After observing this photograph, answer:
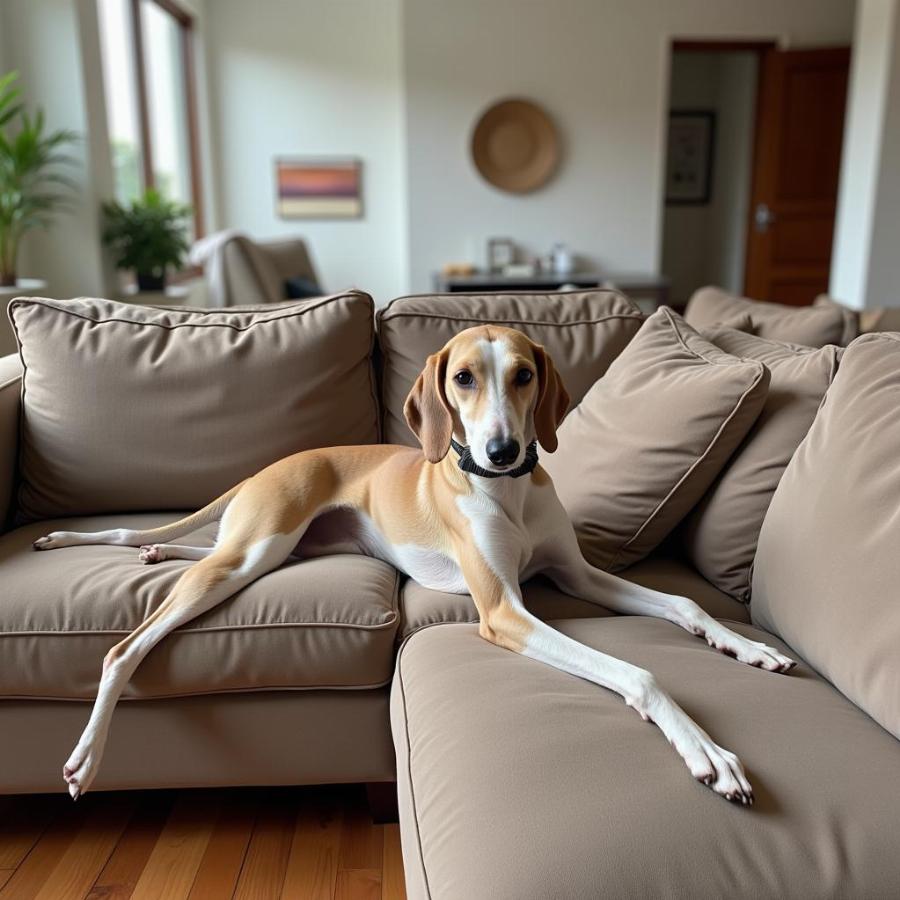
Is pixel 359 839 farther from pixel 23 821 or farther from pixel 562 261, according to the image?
pixel 562 261

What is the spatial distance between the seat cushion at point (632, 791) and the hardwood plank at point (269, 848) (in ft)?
1.53

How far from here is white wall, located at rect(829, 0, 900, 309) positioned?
4703mm

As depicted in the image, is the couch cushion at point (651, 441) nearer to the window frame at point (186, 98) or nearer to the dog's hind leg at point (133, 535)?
the dog's hind leg at point (133, 535)

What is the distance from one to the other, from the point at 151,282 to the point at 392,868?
11.5 ft

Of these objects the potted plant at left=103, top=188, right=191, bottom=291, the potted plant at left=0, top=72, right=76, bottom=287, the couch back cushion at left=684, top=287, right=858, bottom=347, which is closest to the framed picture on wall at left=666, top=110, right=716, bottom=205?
the potted plant at left=103, top=188, right=191, bottom=291

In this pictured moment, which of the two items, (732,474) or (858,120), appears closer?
(732,474)

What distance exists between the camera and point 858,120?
504 centimetres

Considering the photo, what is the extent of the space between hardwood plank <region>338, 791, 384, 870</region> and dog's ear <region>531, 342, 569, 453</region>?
0.80 m

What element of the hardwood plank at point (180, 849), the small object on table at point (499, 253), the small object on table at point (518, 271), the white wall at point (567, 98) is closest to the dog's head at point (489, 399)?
the hardwood plank at point (180, 849)

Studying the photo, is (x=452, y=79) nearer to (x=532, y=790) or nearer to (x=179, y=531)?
(x=179, y=531)

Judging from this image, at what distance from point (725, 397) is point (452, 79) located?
479 centimetres

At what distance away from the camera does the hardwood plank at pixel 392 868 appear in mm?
1458

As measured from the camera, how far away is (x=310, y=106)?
5984mm

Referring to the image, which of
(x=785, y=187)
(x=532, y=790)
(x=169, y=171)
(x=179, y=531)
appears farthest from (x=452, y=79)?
(x=532, y=790)
